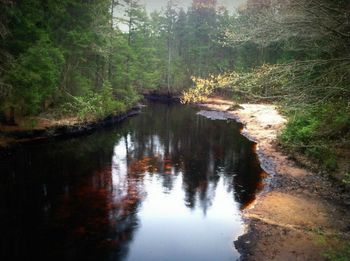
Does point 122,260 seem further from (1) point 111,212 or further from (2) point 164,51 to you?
(2) point 164,51

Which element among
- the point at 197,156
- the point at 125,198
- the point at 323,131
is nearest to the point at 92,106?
the point at 197,156

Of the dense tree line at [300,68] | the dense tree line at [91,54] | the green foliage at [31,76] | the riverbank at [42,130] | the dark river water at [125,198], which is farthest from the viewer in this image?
the riverbank at [42,130]

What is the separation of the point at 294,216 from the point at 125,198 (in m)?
6.82

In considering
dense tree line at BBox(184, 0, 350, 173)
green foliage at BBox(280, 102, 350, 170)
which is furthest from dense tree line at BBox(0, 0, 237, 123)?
green foliage at BBox(280, 102, 350, 170)

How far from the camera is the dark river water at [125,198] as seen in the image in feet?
37.6

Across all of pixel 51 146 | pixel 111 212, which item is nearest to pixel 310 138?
pixel 111 212

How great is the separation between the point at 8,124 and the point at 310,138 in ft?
62.9

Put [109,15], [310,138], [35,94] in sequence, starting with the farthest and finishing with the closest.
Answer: [109,15] < [35,94] < [310,138]

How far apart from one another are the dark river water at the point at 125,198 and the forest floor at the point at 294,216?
0.64 metres

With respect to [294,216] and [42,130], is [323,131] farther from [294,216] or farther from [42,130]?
[42,130]

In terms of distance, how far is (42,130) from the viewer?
25484 millimetres

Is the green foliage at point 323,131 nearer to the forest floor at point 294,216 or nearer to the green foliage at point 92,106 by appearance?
the forest floor at point 294,216

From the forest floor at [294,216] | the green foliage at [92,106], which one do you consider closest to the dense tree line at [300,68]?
the forest floor at [294,216]

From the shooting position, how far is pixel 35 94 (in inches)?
862
